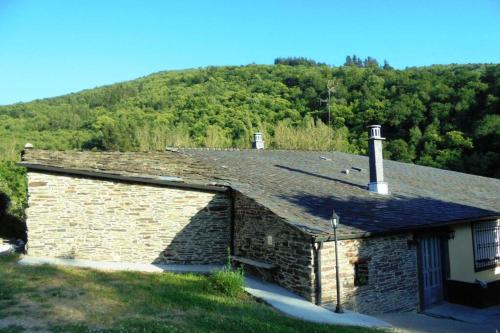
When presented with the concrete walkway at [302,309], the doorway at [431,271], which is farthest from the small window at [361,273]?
the doorway at [431,271]

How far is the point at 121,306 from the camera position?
8.05m

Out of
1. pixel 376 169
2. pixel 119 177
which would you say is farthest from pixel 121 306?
pixel 376 169

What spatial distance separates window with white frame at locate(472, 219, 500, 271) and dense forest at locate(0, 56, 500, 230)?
18347 millimetres

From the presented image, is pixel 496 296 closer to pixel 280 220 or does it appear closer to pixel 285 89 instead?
pixel 280 220

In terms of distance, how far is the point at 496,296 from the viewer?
12.5m

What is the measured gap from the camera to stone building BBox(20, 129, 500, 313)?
35.2 feet

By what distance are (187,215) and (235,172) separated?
2.46 m

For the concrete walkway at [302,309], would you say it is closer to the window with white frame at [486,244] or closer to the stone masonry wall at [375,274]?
the stone masonry wall at [375,274]

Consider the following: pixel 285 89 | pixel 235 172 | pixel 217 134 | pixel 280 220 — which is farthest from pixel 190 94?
pixel 280 220

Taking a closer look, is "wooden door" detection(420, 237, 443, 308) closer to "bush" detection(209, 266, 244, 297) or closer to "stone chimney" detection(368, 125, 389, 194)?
"stone chimney" detection(368, 125, 389, 194)

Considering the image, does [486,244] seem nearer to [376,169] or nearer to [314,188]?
[376,169]

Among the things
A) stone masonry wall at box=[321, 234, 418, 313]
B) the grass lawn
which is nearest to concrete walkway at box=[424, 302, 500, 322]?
stone masonry wall at box=[321, 234, 418, 313]

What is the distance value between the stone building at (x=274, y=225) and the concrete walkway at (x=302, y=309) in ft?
1.22

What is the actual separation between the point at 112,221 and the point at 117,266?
1.43m
